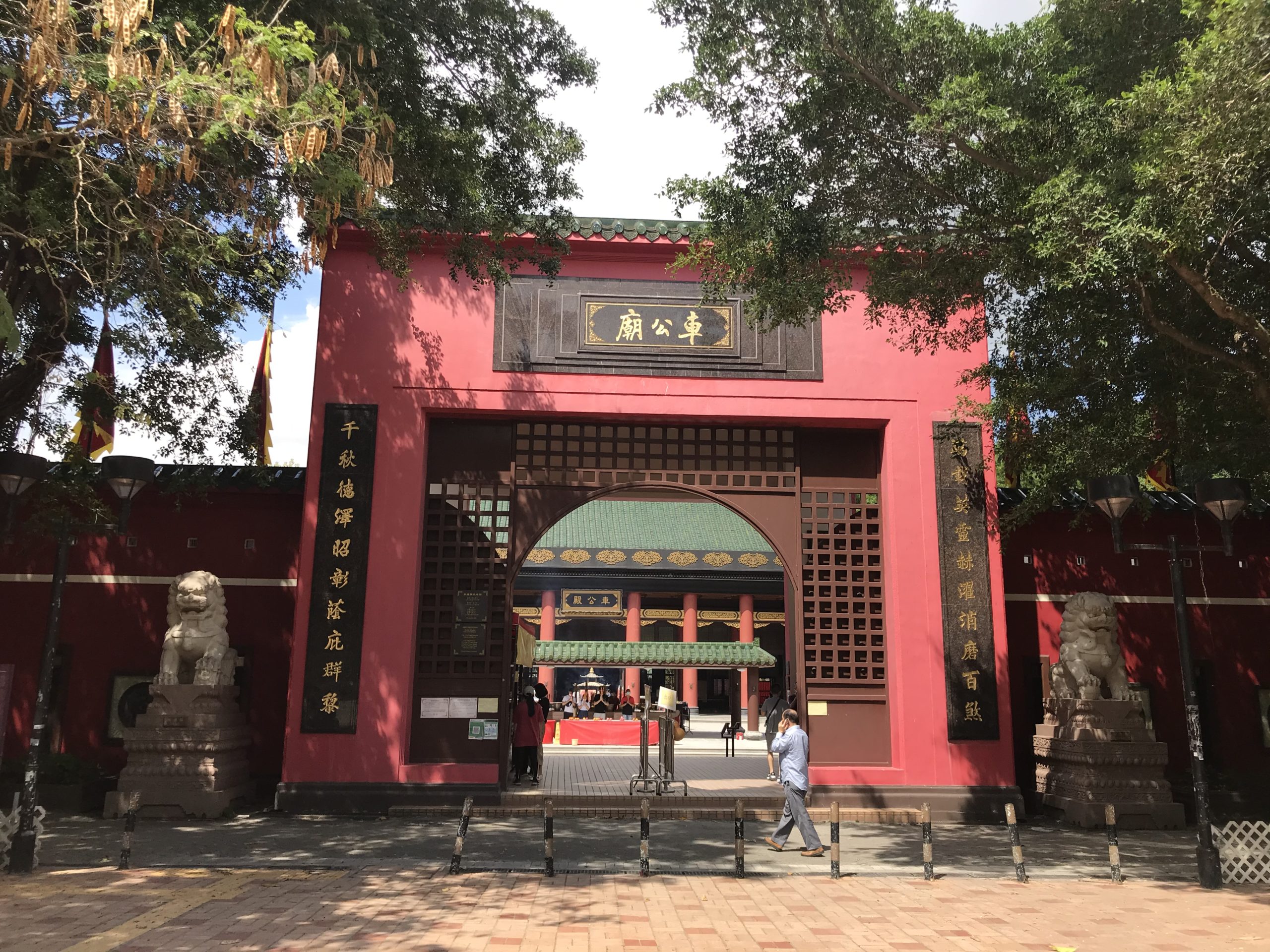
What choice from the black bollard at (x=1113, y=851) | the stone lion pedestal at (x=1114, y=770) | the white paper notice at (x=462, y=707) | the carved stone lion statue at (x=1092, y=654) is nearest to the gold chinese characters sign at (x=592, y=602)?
the white paper notice at (x=462, y=707)

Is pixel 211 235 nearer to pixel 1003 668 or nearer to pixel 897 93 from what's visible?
pixel 897 93

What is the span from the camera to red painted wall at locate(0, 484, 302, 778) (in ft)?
35.2

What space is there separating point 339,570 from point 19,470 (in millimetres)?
3453

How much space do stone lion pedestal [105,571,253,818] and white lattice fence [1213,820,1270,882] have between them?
884cm

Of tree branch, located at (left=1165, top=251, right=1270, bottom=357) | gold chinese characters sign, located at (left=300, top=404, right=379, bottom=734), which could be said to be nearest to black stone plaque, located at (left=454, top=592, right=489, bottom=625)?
gold chinese characters sign, located at (left=300, top=404, right=379, bottom=734)

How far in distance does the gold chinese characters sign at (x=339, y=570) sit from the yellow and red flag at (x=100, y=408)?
2.21 m

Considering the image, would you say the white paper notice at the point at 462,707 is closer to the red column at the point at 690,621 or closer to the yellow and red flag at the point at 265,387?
the yellow and red flag at the point at 265,387

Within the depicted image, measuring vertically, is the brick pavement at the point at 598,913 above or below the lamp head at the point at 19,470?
below

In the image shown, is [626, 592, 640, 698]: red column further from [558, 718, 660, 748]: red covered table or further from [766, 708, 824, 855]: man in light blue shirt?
[766, 708, 824, 855]: man in light blue shirt

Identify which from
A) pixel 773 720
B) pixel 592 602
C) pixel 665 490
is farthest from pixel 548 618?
pixel 665 490

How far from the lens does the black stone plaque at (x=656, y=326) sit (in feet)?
35.2

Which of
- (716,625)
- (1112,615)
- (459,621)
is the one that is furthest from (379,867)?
(716,625)

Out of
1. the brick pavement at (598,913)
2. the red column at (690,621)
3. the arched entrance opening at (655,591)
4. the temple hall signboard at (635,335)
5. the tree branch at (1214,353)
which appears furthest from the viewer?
the red column at (690,621)

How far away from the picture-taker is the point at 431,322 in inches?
420
